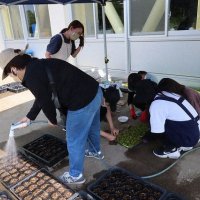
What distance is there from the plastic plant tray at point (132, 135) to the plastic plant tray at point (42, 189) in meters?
1.19

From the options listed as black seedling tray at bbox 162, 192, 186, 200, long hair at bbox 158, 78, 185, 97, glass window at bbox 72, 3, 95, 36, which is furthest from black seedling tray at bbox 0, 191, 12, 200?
glass window at bbox 72, 3, 95, 36

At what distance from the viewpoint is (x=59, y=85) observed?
6.85 feet

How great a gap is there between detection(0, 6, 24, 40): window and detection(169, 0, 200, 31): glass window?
22.8 ft

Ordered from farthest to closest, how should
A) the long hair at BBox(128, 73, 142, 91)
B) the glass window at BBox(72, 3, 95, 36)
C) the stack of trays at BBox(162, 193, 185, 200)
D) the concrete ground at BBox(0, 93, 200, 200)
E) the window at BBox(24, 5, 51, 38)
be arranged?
1. the window at BBox(24, 5, 51, 38)
2. the glass window at BBox(72, 3, 95, 36)
3. the long hair at BBox(128, 73, 142, 91)
4. the concrete ground at BBox(0, 93, 200, 200)
5. the stack of trays at BBox(162, 193, 185, 200)

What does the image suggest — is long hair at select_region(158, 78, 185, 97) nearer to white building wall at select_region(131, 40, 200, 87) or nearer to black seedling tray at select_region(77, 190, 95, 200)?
black seedling tray at select_region(77, 190, 95, 200)

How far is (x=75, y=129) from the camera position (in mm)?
2299

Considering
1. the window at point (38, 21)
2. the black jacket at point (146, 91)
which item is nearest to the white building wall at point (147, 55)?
the window at point (38, 21)

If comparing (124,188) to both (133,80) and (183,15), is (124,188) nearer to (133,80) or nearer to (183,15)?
(133,80)

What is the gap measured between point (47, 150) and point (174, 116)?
1.75 m

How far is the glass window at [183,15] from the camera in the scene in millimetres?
5031

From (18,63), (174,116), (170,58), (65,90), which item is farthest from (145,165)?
(170,58)

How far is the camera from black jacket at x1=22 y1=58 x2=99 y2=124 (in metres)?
1.96

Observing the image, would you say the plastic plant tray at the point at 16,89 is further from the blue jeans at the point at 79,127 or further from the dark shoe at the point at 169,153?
the dark shoe at the point at 169,153

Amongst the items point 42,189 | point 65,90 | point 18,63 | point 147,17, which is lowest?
point 42,189
